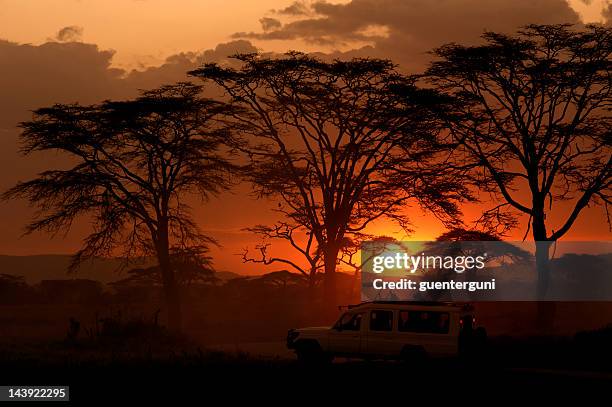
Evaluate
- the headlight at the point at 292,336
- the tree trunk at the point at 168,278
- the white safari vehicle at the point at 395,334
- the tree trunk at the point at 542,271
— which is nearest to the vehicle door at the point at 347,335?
the white safari vehicle at the point at 395,334

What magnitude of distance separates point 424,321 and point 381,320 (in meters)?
1.25

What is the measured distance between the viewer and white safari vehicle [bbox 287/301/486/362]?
2839 cm

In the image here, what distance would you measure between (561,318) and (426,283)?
819cm

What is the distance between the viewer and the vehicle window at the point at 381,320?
95.5ft

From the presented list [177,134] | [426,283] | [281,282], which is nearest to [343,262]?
[426,283]

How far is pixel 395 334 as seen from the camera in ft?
94.9

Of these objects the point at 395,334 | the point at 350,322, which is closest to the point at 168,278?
the point at 350,322

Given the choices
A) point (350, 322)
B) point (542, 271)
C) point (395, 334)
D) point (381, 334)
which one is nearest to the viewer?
point (395, 334)

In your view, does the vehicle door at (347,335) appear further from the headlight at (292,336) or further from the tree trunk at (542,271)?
the tree trunk at (542,271)

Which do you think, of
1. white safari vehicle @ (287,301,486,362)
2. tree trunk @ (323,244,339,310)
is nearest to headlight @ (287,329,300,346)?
white safari vehicle @ (287,301,486,362)

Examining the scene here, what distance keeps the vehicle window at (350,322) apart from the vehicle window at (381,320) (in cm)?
39

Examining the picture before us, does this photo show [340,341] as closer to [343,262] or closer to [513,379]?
[513,379]

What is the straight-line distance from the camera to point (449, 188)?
173ft

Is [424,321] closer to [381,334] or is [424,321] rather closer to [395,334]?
[395,334]
